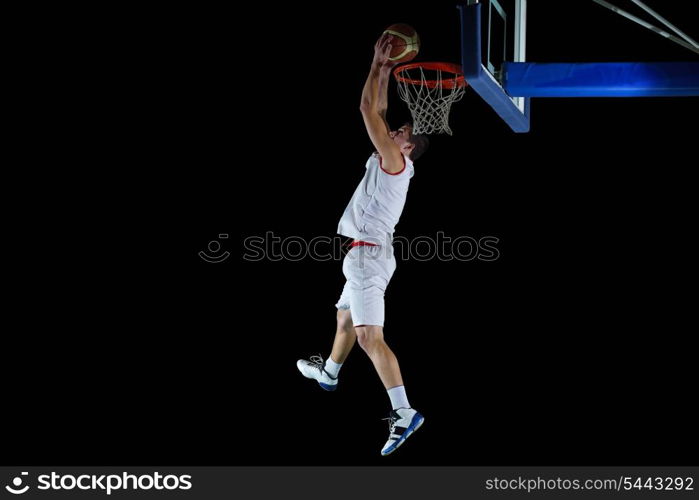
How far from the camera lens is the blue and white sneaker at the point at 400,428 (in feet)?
18.7

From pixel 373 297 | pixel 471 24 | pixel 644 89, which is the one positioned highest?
pixel 471 24

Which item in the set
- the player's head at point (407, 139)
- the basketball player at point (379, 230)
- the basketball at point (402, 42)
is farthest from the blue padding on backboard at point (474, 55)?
the player's head at point (407, 139)

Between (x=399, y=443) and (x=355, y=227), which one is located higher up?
(x=355, y=227)

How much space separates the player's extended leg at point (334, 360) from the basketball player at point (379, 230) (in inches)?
3.0

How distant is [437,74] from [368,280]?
1.32 metres

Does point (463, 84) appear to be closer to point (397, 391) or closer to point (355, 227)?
point (355, 227)

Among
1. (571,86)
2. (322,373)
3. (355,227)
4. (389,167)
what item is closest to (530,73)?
(571,86)

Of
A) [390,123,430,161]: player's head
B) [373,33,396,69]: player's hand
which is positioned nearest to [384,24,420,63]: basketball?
[373,33,396,69]: player's hand

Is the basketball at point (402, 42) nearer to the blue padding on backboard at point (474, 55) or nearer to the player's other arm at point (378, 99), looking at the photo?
the player's other arm at point (378, 99)

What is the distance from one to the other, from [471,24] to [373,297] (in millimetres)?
1819

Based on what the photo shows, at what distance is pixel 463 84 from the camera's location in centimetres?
578

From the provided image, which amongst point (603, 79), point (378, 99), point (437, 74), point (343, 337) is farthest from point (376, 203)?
point (603, 79)

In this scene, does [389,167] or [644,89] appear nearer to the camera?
[644,89]

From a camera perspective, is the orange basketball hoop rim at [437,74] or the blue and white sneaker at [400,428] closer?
the orange basketball hoop rim at [437,74]
